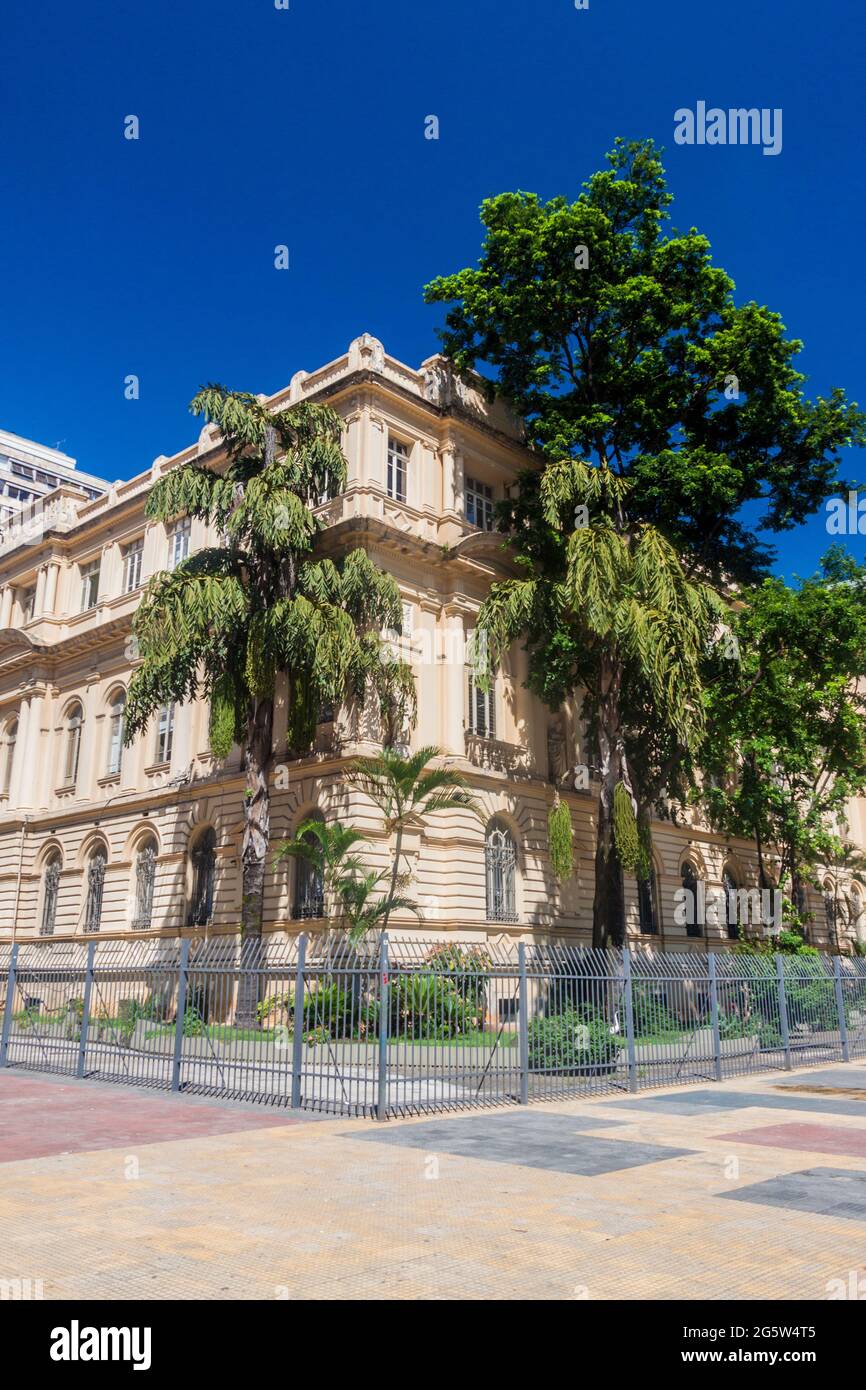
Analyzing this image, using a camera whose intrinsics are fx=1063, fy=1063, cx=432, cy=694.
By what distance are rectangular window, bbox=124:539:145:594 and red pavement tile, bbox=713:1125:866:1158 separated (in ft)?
88.6

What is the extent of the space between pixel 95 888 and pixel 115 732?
15.9 feet

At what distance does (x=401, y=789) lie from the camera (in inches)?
901

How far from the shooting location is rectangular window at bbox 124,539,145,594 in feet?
112

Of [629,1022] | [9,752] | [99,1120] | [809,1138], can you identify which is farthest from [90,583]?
[809,1138]

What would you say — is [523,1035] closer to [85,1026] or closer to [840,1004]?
[85,1026]

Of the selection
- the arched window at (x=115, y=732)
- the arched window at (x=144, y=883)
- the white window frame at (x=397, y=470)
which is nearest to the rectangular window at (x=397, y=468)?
the white window frame at (x=397, y=470)

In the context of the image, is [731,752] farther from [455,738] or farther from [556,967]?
[556,967]

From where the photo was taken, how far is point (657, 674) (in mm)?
21938

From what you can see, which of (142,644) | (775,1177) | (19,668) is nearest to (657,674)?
(142,644)

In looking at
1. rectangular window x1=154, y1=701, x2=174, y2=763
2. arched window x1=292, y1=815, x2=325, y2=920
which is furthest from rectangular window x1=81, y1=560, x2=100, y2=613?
arched window x1=292, y1=815, x2=325, y2=920

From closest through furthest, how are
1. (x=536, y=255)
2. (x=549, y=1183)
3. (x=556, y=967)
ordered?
1. (x=549, y=1183)
2. (x=556, y=967)
3. (x=536, y=255)

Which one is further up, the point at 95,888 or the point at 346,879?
the point at 95,888

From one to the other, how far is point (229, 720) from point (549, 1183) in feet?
51.3

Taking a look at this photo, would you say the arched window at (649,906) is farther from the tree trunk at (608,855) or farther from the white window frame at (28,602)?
the white window frame at (28,602)
